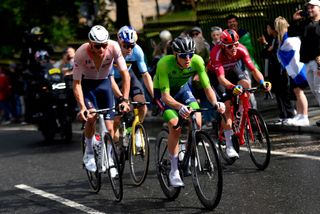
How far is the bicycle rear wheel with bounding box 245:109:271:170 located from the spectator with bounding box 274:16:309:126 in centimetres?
313

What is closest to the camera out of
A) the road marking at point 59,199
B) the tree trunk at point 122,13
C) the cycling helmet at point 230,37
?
the road marking at point 59,199

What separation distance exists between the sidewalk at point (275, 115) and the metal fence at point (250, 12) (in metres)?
2.17

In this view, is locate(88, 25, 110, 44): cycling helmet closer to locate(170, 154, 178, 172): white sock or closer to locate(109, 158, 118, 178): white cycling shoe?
locate(109, 158, 118, 178): white cycling shoe

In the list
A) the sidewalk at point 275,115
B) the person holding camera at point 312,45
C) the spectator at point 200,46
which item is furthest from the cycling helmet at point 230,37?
the spectator at point 200,46

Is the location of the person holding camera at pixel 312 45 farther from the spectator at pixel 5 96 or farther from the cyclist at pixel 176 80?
the spectator at pixel 5 96

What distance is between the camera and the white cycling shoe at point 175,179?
8.95m

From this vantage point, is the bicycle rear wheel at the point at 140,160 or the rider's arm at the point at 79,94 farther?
the bicycle rear wheel at the point at 140,160

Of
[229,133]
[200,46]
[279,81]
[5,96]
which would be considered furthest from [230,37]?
[5,96]

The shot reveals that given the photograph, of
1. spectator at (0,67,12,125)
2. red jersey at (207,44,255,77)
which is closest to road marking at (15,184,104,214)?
red jersey at (207,44,255,77)

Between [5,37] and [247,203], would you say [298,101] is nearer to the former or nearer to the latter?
[247,203]

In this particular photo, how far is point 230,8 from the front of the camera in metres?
21.6

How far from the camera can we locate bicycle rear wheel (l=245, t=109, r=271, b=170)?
34.0ft

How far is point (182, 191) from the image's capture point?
960cm

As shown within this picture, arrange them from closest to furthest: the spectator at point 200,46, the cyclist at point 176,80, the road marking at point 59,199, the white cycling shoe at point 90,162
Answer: the cyclist at point 176,80 → the road marking at point 59,199 → the white cycling shoe at point 90,162 → the spectator at point 200,46
